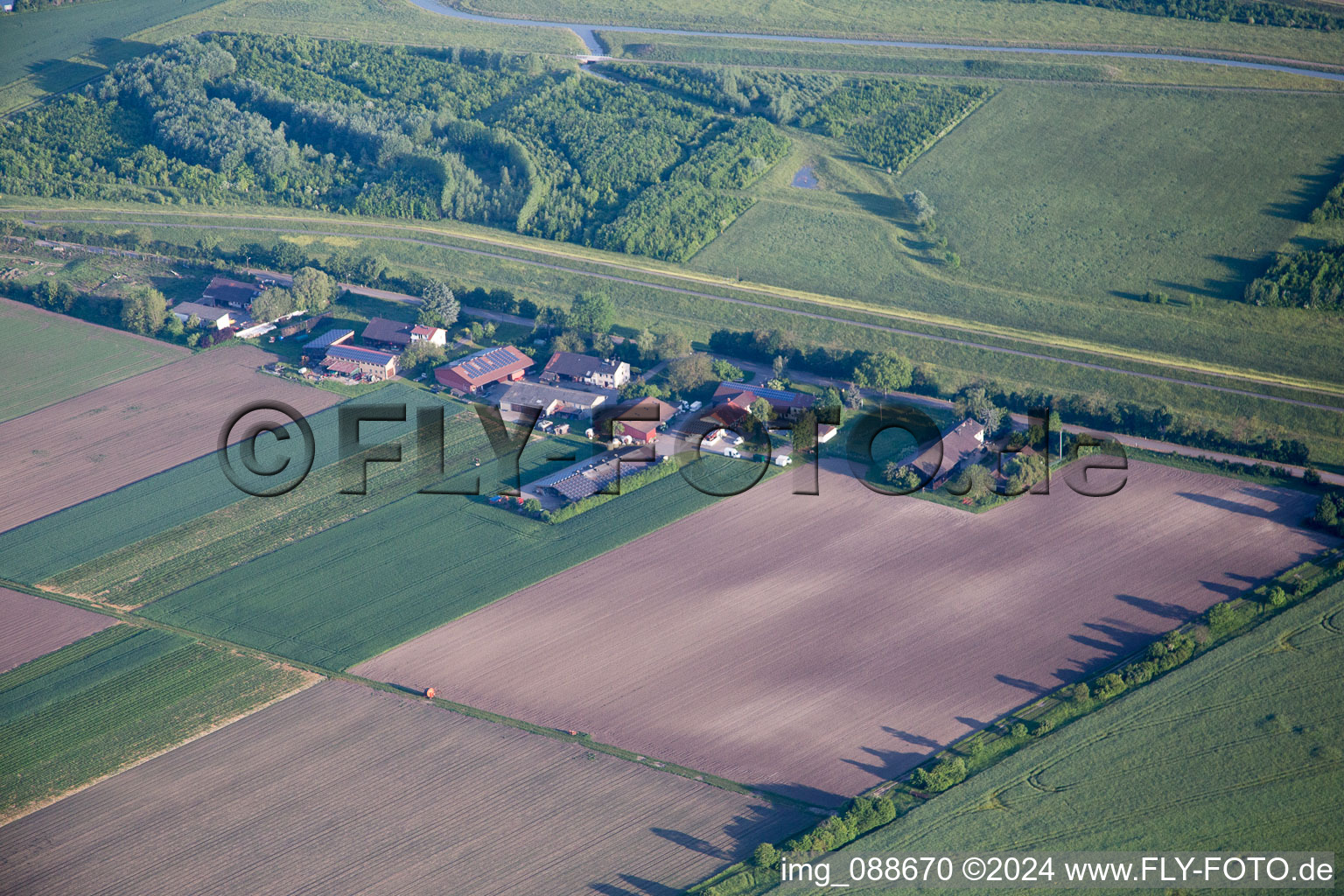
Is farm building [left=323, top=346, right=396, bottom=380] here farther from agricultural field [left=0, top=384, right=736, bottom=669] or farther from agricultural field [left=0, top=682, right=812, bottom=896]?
agricultural field [left=0, top=682, right=812, bottom=896]

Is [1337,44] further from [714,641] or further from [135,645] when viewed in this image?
[135,645]

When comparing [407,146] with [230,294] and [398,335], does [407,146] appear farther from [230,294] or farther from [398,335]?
[398,335]

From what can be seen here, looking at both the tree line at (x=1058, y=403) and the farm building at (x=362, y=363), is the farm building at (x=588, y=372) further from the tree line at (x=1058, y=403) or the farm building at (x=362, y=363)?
the farm building at (x=362, y=363)

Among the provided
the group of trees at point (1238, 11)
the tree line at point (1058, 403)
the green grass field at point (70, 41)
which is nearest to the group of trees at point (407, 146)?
the green grass field at point (70, 41)

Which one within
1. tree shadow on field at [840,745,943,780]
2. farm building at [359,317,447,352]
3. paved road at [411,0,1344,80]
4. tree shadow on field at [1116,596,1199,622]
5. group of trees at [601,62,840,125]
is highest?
paved road at [411,0,1344,80]

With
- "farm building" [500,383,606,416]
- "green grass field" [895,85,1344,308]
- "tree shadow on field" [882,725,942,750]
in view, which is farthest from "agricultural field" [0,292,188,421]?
"green grass field" [895,85,1344,308]

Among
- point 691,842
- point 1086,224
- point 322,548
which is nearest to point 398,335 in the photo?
point 322,548
